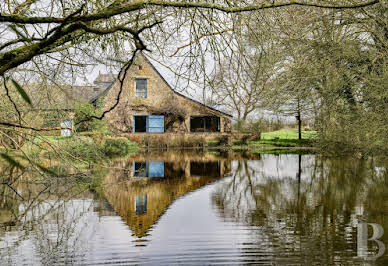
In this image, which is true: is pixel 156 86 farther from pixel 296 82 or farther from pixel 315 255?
pixel 315 255

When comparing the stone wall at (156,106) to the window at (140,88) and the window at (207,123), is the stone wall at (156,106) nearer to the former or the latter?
the window at (140,88)

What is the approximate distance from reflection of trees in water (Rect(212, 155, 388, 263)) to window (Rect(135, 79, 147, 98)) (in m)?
18.5

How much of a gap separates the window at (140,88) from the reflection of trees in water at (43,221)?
70.9 feet

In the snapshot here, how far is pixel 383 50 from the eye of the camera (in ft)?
43.3

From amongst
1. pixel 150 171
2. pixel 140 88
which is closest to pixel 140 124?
pixel 140 88

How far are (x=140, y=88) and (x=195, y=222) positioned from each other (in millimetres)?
26292

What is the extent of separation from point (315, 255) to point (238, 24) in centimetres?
276

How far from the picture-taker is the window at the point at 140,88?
3177 cm

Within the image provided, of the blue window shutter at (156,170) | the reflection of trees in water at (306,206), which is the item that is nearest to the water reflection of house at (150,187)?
the blue window shutter at (156,170)

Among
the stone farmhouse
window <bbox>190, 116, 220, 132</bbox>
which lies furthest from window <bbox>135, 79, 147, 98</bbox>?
window <bbox>190, 116, 220, 132</bbox>

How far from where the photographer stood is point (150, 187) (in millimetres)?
10695

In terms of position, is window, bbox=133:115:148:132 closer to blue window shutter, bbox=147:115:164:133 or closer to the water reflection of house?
blue window shutter, bbox=147:115:164:133

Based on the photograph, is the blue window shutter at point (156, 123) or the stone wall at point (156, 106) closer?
the stone wall at point (156, 106)

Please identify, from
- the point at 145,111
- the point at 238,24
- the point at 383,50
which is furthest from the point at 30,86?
the point at 145,111
